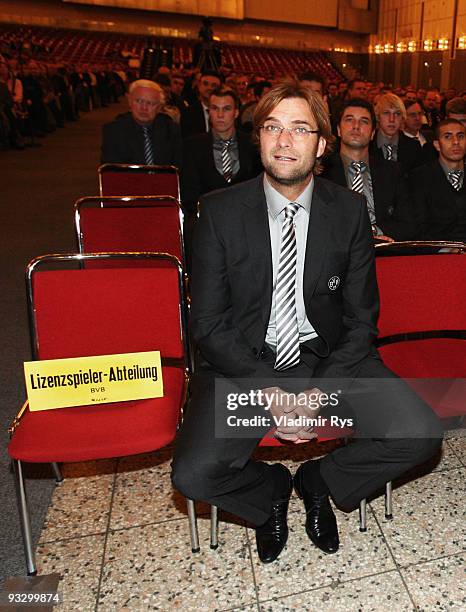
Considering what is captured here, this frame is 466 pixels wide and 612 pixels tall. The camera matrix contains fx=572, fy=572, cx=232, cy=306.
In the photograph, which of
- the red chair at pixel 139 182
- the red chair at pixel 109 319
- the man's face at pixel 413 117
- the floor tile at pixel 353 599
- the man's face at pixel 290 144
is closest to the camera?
the floor tile at pixel 353 599

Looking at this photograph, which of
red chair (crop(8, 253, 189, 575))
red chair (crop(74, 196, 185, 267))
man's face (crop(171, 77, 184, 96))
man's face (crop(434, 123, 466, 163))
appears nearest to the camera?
red chair (crop(8, 253, 189, 575))

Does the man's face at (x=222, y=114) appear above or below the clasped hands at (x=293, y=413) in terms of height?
above

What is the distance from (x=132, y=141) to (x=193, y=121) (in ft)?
4.87

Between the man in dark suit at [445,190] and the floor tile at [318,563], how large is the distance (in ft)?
6.35

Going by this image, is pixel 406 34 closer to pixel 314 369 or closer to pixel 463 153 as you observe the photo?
pixel 463 153

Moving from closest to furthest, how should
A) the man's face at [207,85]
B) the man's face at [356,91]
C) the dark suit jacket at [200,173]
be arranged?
the dark suit jacket at [200,173] < the man's face at [207,85] < the man's face at [356,91]

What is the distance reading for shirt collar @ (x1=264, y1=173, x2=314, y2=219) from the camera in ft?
6.50

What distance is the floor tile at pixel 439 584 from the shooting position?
5.68 feet

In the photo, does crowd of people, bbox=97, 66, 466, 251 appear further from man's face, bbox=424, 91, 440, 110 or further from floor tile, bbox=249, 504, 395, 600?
man's face, bbox=424, 91, 440, 110

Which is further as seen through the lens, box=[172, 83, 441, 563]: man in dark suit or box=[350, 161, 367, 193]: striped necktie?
box=[350, 161, 367, 193]: striped necktie

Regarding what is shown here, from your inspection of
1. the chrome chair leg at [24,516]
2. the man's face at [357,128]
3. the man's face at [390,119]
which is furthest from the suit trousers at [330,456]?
the man's face at [390,119]

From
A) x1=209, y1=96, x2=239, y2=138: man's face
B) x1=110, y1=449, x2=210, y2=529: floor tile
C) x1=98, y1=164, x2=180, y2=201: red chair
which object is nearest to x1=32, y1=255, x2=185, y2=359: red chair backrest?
x1=110, y1=449, x2=210, y2=529: floor tile

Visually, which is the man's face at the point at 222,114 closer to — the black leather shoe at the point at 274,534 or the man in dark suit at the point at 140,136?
the man in dark suit at the point at 140,136

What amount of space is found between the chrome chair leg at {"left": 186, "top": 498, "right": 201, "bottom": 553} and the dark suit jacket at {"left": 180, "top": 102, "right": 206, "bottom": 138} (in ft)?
15.5
